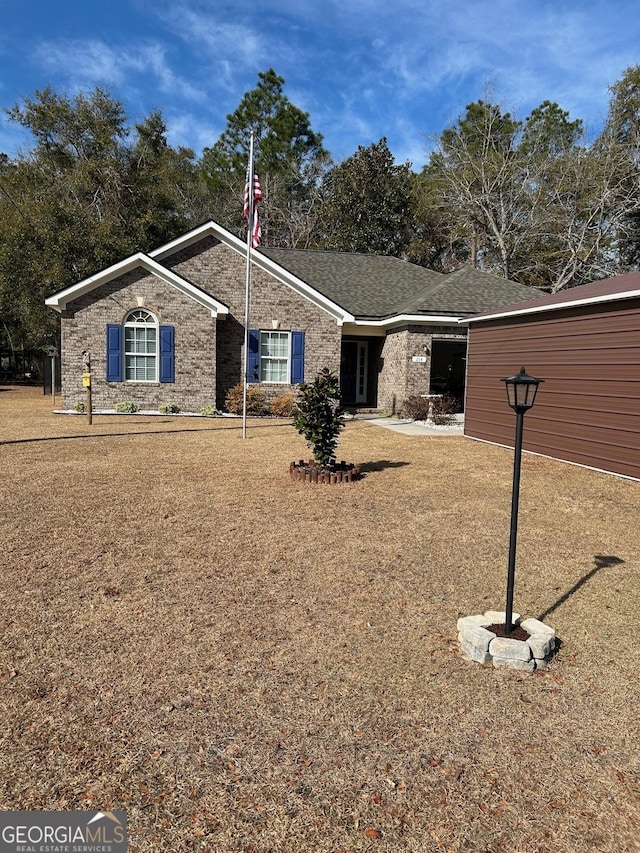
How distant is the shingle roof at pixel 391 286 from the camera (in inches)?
698

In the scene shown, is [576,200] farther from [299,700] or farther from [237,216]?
[299,700]

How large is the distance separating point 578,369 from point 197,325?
11.3m

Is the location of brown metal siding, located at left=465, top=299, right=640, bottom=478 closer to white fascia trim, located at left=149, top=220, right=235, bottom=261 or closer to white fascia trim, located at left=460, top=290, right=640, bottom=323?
white fascia trim, located at left=460, top=290, right=640, bottom=323

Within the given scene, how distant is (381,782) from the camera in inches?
90.5

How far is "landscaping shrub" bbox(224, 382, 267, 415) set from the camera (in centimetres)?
1720

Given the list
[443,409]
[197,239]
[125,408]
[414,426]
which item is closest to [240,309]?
[197,239]

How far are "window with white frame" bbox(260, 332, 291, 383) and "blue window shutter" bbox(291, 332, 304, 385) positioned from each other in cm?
20

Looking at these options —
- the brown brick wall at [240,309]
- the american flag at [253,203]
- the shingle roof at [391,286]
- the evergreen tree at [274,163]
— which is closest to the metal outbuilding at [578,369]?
the american flag at [253,203]

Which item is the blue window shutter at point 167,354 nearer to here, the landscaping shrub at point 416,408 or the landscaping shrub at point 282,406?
the landscaping shrub at point 282,406

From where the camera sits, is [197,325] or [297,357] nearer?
[197,325]

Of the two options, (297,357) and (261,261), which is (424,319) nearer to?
(297,357)

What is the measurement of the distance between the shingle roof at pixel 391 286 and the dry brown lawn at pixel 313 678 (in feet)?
40.1

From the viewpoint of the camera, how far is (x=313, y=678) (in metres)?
3.05

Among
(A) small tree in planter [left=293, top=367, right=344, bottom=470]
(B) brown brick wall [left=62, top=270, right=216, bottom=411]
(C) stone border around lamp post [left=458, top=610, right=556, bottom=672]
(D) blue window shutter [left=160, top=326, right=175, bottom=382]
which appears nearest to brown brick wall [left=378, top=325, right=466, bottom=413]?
(B) brown brick wall [left=62, top=270, right=216, bottom=411]
